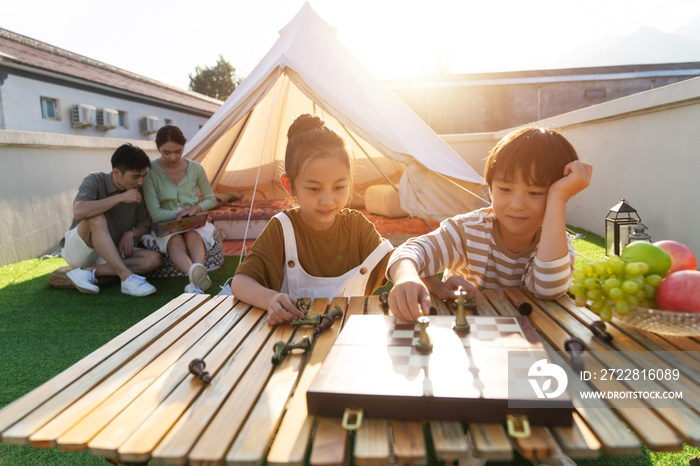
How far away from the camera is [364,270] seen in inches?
62.1

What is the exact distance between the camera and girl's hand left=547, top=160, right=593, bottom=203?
118 centimetres

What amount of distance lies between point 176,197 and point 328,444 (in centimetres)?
372

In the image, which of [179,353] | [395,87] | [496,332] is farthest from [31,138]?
[395,87]

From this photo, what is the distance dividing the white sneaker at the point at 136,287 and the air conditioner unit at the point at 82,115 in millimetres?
9661

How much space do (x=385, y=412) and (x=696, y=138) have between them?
4113 mm

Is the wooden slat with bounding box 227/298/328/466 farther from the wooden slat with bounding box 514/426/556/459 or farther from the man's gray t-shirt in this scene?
the man's gray t-shirt

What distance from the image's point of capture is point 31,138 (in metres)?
4.88

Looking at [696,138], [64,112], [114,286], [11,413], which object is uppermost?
[64,112]

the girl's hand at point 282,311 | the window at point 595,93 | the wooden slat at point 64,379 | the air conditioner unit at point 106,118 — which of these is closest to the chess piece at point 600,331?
the girl's hand at point 282,311

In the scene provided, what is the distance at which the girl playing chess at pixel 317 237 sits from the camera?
4.83ft

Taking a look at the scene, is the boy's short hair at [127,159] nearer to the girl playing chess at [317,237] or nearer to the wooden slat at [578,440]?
the girl playing chess at [317,237]

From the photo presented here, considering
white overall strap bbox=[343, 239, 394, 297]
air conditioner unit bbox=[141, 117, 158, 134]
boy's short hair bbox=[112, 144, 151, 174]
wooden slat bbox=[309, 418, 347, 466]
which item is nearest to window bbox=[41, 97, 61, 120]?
air conditioner unit bbox=[141, 117, 158, 134]

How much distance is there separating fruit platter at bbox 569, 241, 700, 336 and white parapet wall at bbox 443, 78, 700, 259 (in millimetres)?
2951

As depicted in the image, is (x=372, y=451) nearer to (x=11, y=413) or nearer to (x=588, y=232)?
(x=11, y=413)
